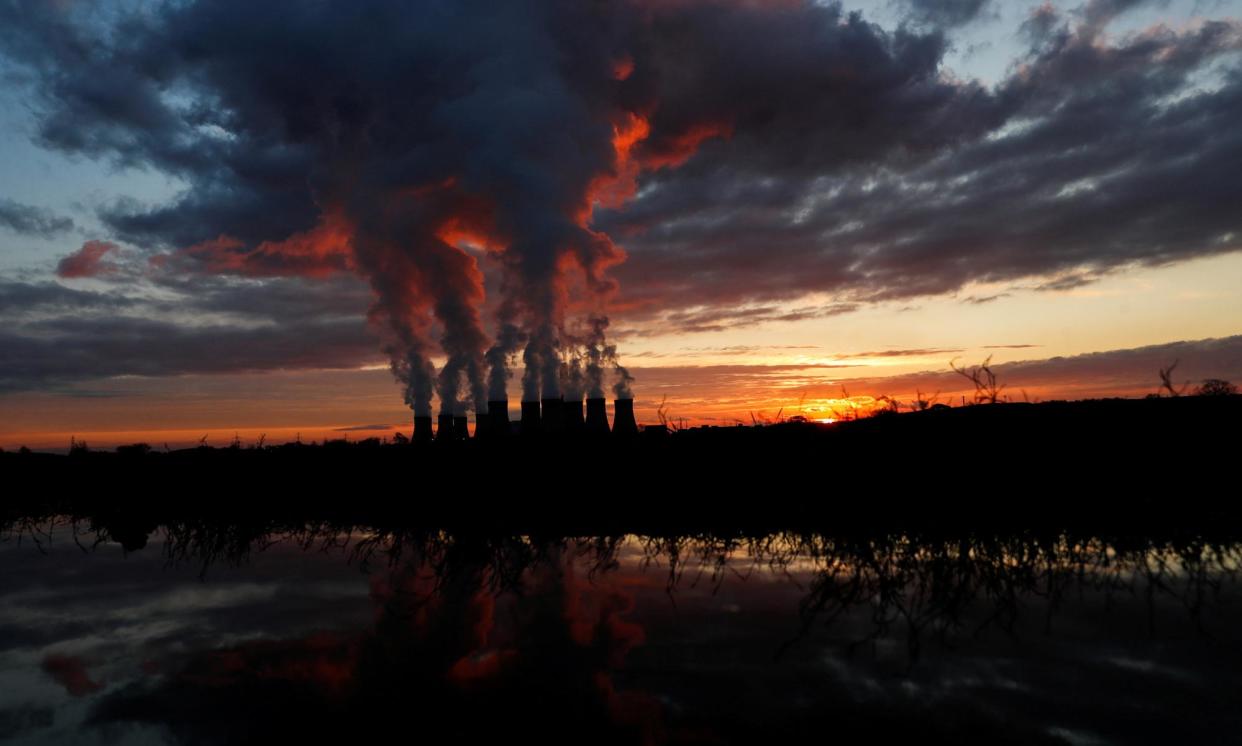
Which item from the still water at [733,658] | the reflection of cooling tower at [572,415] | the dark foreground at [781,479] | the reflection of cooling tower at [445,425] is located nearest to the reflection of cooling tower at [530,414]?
the reflection of cooling tower at [572,415]

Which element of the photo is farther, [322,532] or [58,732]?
[322,532]

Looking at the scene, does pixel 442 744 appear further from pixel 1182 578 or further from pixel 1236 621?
pixel 1182 578

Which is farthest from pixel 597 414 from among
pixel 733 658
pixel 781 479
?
pixel 733 658

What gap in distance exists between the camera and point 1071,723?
8.70 feet

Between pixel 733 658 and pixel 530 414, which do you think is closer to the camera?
pixel 733 658

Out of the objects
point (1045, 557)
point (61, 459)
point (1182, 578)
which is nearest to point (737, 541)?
point (1045, 557)

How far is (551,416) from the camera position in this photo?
114 feet

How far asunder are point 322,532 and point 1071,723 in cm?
827

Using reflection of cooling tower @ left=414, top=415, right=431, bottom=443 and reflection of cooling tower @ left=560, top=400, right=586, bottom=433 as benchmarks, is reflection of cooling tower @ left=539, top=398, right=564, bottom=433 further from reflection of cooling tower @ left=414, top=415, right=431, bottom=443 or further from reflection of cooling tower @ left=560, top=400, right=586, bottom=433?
reflection of cooling tower @ left=414, top=415, right=431, bottom=443

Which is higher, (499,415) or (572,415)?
(499,415)

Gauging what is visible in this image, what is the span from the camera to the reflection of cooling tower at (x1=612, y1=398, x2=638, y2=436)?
3431 cm

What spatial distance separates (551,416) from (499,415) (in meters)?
4.08

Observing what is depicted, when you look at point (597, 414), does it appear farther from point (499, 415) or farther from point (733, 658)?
point (733, 658)

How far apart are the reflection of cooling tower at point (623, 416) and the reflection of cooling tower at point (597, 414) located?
0.92 m
